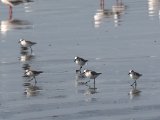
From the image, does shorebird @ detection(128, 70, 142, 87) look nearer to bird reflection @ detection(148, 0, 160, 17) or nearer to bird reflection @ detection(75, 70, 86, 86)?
bird reflection @ detection(75, 70, 86, 86)

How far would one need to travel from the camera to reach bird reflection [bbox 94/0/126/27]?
3516 cm

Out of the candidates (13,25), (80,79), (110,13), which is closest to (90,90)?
(80,79)

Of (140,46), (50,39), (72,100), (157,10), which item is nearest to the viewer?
(72,100)

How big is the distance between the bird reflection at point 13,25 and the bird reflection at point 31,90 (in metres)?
11.1

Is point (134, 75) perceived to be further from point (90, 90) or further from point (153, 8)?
point (153, 8)

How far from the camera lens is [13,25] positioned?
3469 cm

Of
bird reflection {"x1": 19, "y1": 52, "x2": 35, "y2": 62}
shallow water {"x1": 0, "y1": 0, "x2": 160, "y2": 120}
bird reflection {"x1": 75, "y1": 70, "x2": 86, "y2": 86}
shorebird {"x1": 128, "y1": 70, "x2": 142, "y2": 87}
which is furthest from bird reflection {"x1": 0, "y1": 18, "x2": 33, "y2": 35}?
shorebird {"x1": 128, "y1": 70, "x2": 142, "y2": 87}

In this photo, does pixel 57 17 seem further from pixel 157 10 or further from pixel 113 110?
pixel 113 110

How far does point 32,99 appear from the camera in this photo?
66.5ft

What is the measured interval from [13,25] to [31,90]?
13502 millimetres

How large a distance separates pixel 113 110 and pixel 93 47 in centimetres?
962

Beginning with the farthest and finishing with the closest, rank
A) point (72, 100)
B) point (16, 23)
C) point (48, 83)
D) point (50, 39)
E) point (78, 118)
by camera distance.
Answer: point (16, 23) → point (50, 39) → point (48, 83) → point (72, 100) → point (78, 118)

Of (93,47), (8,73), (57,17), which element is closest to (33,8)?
(57,17)

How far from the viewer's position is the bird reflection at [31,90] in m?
21.0
